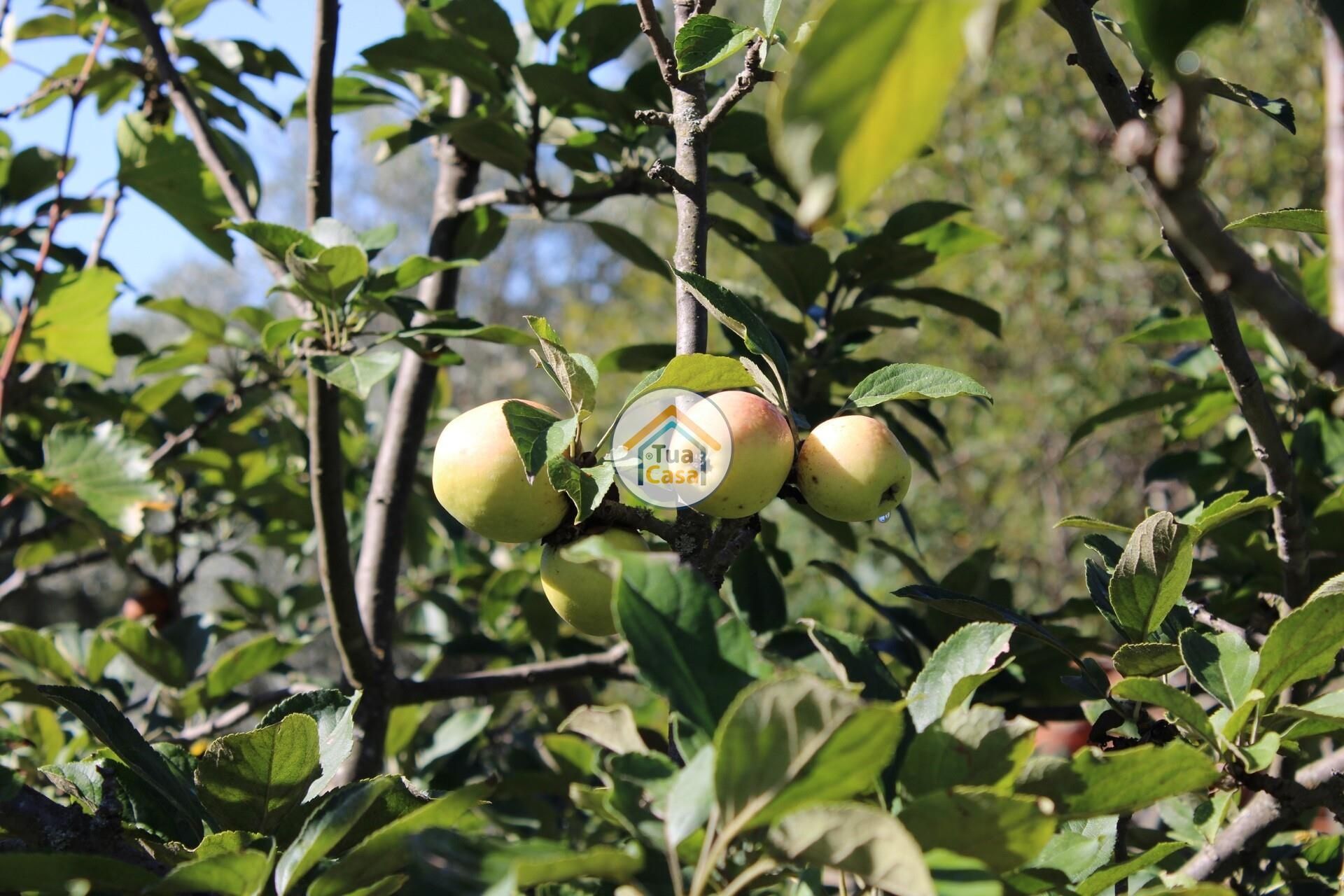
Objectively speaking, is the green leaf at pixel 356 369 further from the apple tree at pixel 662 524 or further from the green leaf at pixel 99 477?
the green leaf at pixel 99 477

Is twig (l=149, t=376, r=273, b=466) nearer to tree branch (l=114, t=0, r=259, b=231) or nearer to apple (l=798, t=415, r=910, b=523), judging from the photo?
tree branch (l=114, t=0, r=259, b=231)

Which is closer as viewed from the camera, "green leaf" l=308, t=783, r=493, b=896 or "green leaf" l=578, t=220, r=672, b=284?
"green leaf" l=308, t=783, r=493, b=896

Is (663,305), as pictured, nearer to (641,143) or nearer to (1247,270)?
(641,143)

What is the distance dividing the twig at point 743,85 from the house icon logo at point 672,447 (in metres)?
0.22

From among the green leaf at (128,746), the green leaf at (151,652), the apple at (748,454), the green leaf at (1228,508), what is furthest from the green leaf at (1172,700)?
the green leaf at (151,652)

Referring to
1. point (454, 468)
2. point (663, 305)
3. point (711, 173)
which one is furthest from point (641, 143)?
point (663, 305)

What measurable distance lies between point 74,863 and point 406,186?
13.6 meters

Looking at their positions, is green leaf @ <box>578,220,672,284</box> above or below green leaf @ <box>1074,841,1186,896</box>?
above

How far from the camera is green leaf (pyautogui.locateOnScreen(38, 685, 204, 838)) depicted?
660 millimetres

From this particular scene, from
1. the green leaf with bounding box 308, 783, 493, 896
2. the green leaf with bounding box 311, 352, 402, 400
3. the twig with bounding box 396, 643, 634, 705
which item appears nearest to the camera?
the green leaf with bounding box 308, 783, 493, 896

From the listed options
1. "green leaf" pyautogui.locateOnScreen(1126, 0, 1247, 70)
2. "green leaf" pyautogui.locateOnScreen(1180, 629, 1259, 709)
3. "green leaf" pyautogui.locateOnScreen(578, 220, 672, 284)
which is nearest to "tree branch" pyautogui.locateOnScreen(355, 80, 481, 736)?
"green leaf" pyautogui.locateOnScreen(578, 220, 672, 284)

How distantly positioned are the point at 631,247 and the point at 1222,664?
89 centimetres

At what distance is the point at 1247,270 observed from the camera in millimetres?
350

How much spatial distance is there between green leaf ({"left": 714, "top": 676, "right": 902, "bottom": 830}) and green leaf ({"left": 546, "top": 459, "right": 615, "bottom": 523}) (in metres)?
0.23
